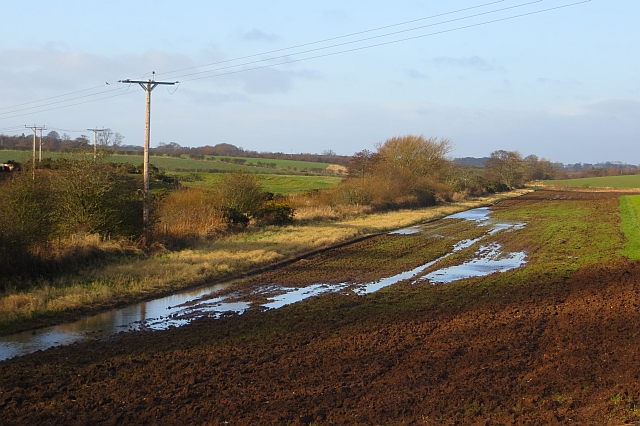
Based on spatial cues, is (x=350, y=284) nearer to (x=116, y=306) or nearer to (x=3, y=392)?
(x=116, y=306)

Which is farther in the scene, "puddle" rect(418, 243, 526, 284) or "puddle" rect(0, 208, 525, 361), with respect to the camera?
"puddle" rect(418, 243, 526, 284)

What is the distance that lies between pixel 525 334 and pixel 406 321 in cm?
230

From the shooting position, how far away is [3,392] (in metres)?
7.89

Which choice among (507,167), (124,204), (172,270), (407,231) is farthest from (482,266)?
(507,167)

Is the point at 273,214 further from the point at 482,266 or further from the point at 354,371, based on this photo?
the point at 354,371

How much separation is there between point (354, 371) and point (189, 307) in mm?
6604

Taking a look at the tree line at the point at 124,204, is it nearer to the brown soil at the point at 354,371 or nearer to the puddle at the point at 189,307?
the puddle at the point at 189,307

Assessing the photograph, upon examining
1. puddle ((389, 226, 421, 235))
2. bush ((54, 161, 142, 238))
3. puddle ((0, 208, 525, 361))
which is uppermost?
bush ((54, 161, 142, 238))

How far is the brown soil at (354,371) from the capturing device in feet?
23.1

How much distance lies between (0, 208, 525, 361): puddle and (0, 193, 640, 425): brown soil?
0.79 meters

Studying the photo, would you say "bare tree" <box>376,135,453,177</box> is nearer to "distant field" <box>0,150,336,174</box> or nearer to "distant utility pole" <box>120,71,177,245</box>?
"distant field" <box>0,150,336,174</box>

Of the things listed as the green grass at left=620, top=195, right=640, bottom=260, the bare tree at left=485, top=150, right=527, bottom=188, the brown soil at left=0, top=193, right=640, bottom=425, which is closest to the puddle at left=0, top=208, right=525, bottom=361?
the brown soil at left=0, top=193, right=640, bottom=425

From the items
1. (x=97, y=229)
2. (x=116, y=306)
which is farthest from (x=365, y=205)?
(x=116, y=306)

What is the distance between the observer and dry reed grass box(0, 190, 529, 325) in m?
13.9
